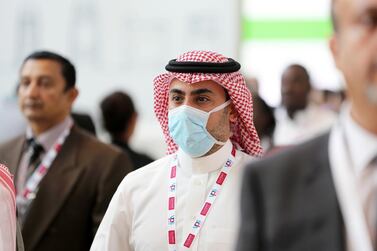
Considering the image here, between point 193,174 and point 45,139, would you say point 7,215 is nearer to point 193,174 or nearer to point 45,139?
point 193,174

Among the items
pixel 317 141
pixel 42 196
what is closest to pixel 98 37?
pixel 42 196

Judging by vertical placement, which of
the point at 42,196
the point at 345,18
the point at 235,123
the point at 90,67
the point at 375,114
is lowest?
the point at 90,67

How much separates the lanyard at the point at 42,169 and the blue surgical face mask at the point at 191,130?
5.18 feet

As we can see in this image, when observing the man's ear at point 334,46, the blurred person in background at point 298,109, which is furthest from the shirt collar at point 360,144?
the blurred person in background at point 298,109

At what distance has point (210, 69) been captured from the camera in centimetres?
478

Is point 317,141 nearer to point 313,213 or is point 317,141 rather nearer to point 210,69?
point 313,213

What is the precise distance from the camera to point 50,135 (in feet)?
20.9

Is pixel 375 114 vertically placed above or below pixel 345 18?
below

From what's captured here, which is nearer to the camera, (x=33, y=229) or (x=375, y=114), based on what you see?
(x=375, y=114)

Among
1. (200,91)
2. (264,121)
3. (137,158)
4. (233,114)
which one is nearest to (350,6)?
(200,91)

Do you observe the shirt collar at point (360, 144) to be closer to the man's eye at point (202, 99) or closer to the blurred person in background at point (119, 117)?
the man's eye at point (202, 99)

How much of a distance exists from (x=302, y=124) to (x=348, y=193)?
694 cm

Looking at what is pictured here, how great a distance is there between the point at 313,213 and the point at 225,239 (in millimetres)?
1871

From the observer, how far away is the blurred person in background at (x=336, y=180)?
99.0 inches
